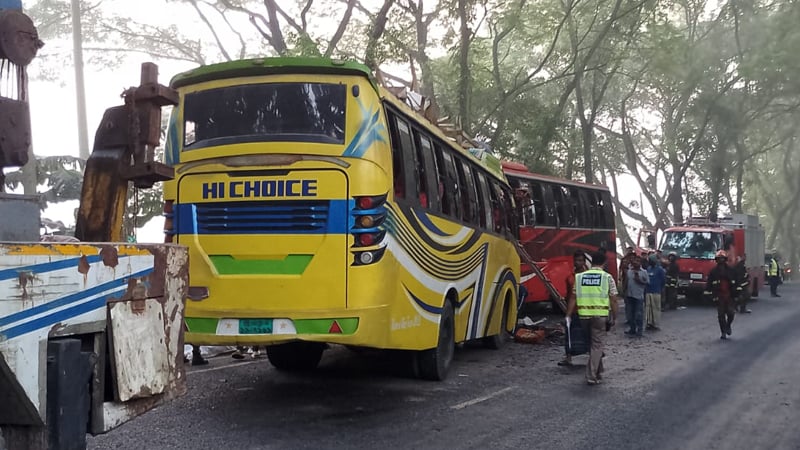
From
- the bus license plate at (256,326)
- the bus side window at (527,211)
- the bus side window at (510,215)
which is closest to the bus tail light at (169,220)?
the bus license plate at (256,326)

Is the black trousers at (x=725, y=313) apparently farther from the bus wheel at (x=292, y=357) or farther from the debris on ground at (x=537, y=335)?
the bus wheel at (x=292, y=357)

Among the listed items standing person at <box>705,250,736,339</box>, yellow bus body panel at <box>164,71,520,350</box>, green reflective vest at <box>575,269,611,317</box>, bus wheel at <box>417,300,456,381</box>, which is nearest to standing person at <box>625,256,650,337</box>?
standing person at <box>705,250,736,339</box>

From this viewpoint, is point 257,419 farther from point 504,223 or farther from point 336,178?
point 504,223

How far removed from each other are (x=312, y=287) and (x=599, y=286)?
168 inches

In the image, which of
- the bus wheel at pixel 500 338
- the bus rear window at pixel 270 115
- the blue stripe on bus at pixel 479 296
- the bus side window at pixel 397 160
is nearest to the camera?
the bus rear window at pixel 270 115

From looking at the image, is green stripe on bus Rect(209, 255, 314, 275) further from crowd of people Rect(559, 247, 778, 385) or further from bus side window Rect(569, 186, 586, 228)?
bus side window Rect(569, 186, 586, 228)

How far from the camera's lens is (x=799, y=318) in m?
19.4

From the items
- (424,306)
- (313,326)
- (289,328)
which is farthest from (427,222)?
(289,328)

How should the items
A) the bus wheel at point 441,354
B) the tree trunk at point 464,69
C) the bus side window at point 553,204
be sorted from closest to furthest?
the bus wheel at point 441,354, the bus side window at point 553,204, the tree trunk at point 464,69

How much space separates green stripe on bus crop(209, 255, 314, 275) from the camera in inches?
272

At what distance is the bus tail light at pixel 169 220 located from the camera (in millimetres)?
7270

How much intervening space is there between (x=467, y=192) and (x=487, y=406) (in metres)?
3.47

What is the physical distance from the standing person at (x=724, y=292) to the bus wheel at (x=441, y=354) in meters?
7.50

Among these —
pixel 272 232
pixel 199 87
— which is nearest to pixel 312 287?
pixel 272 232
